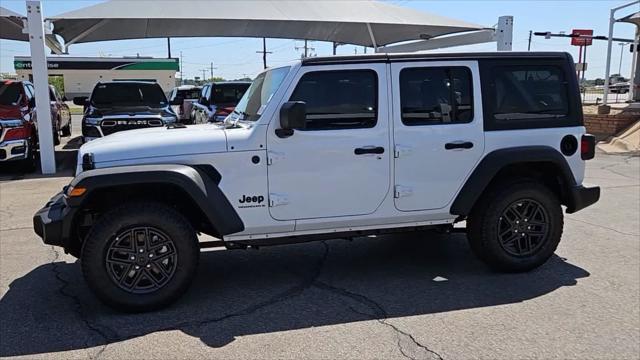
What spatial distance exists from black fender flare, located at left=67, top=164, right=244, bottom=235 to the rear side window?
2.35 metres

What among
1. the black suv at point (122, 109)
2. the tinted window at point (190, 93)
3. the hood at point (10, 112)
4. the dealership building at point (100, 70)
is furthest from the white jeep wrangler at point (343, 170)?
the dealership building at point (100, 70)

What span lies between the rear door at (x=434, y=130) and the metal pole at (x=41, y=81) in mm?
8461

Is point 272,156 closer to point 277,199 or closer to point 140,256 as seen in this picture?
point 277,199

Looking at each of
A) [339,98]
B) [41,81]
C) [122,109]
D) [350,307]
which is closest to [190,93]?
[122,109]

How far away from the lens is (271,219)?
428 centimetres

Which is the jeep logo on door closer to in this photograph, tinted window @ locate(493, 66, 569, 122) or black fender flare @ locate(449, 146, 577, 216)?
black fender flare @ locate(449, 146, 577, 216)

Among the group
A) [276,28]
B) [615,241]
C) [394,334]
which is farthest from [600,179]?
[276,28]

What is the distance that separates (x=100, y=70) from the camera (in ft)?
120

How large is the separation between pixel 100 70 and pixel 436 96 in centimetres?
3624

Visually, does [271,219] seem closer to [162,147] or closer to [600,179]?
[162,147]

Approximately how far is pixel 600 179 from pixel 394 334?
824cm

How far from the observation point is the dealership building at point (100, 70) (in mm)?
34250

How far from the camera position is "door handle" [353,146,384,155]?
4359 millimetres

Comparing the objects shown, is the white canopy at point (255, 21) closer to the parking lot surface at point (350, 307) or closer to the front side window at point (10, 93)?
the front side window at point (10, 93)
